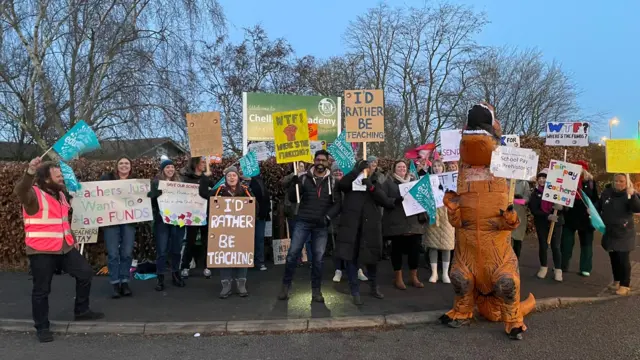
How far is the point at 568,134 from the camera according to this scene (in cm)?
779

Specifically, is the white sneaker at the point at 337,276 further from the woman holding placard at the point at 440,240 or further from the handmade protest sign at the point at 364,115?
the handmade protest sign at the point at 364,115

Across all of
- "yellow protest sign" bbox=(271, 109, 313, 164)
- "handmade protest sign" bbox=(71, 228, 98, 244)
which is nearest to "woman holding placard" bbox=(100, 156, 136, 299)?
"handmade protest sign" bbox=(71, 228, 98, 244)

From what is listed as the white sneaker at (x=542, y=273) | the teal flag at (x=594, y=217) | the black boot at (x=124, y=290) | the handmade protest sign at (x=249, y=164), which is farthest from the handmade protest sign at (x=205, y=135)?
the teal flag at (x=594, y=217)

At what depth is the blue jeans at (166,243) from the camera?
655 centimetres

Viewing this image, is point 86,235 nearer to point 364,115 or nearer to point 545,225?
point 364,115

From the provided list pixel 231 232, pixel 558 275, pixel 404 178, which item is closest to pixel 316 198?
pixel 231 232

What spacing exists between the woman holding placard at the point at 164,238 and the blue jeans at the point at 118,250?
1.42 feet

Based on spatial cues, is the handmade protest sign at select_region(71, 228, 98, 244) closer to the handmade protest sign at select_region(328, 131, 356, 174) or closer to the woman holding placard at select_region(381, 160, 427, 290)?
the handmade protest sign at select_region(328, 131, 356, 174)

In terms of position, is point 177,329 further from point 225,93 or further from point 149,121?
point 225,93

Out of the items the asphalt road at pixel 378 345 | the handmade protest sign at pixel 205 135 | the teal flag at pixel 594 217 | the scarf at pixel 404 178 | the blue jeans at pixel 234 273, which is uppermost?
the handmade protest sign at pixel 205 135

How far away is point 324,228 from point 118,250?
286cm

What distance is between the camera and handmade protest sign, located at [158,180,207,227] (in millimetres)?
6539

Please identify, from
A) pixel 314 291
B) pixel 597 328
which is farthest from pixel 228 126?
pixel 597 328

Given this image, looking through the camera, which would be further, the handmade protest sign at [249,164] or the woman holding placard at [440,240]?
the handmade protest sign at [249,164]
